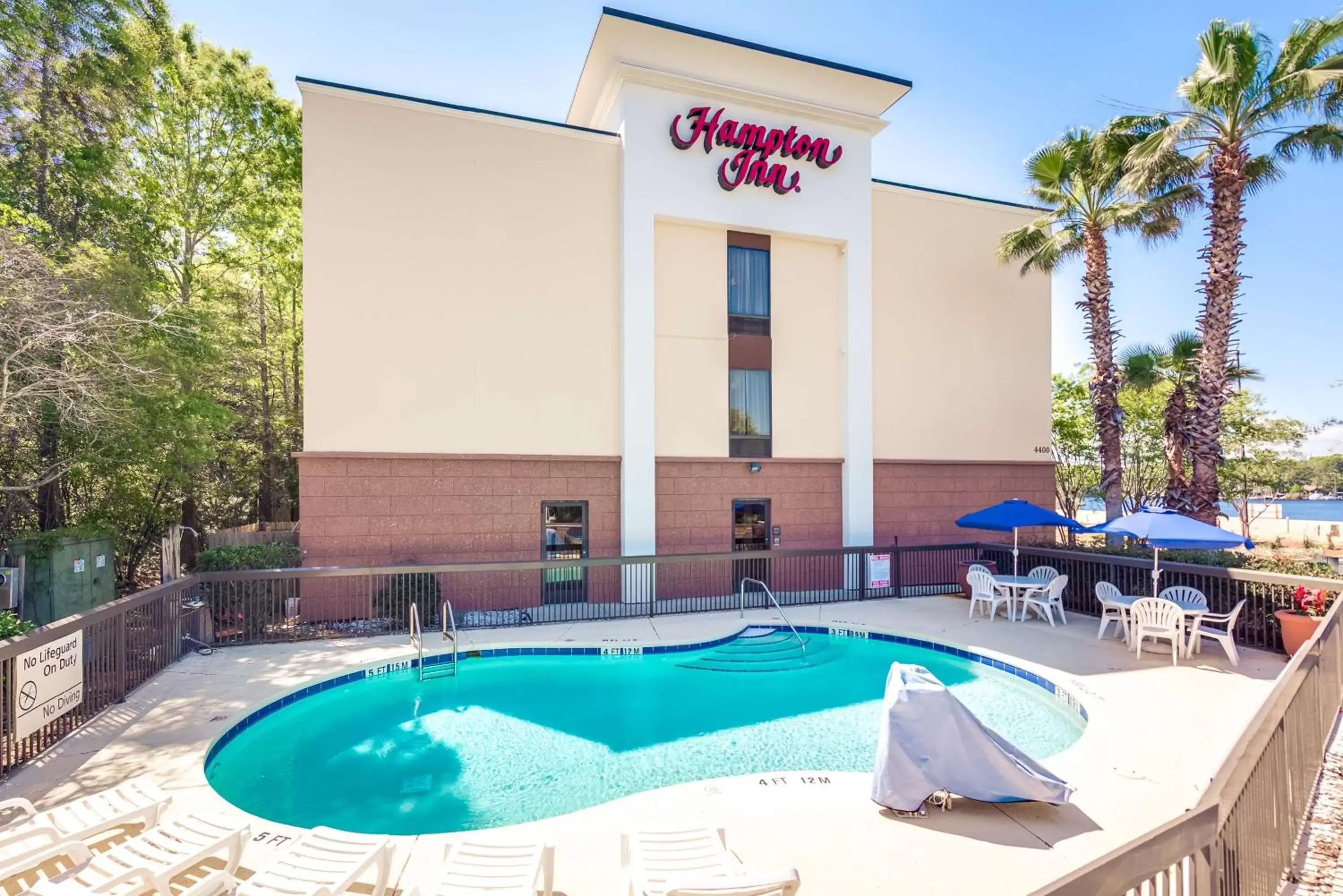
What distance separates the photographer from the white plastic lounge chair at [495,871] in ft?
10.2

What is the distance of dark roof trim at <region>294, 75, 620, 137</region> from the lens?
11039 mm

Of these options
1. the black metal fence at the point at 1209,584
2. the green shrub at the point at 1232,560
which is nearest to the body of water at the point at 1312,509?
the green shrub at the point at 1232,560

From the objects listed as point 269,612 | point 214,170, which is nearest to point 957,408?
point 269,612

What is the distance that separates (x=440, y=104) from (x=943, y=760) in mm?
12827

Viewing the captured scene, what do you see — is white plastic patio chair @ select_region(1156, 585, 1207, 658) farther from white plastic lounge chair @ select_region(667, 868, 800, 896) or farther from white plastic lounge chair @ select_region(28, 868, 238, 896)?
white plastic lounge chair @ select_region(28, 868, 238, 896)

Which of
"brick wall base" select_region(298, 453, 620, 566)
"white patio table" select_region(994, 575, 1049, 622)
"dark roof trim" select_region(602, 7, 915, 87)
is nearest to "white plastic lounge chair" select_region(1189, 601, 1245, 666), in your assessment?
"white patio table" select_region(994, 575, 1049, 622)

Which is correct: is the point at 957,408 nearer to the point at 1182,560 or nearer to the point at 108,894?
the point at 1182,560

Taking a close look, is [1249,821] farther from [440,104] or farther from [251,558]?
[440,104]

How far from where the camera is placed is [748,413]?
45.0 ft

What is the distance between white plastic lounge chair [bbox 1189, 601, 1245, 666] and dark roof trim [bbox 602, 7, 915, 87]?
39.1 feet

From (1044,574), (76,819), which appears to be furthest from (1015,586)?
(76,819)

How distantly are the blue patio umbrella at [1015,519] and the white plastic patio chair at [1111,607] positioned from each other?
5.30 ft

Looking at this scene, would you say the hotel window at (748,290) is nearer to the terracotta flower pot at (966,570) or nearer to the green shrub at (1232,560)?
the terracotta flower pot at (966,570)

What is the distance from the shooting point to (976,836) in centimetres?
401
